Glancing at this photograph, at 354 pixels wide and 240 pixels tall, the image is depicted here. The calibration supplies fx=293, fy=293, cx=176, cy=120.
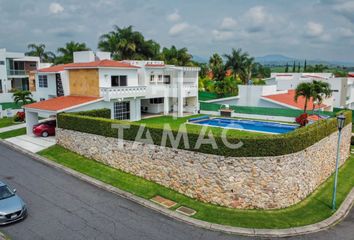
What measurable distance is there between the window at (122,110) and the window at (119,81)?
79.7 inches

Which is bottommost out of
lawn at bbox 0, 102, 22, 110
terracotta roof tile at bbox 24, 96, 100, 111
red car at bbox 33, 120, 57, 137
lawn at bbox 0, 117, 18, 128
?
lawn at bbox 0, 117, 18, 128

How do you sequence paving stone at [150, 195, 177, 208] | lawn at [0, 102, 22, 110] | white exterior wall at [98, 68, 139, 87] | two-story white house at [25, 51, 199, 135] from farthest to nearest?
lawn at [0, 102, 22, 110] → white exterior wall at [98, 68, 139, 87] → two-story white house at [25, 51, 199, 135] → paving stone at [150, 195, 177, 208]

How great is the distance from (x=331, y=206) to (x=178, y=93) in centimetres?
2571

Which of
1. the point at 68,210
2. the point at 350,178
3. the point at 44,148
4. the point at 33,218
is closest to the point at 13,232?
the point at 33,218

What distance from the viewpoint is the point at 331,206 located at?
16.5 meters

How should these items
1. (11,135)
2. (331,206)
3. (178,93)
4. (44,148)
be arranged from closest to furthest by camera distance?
(331,206) < (44,148) < (11,135) < (178,93)

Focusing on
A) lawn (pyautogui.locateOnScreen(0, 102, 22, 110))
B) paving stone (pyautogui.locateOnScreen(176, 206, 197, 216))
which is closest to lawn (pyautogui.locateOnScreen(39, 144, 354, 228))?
paving stone (pyautogui.locateOnScreen(176, 206, 197, 216))

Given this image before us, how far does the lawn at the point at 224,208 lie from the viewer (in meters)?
14.5

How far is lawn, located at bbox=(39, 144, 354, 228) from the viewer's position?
14.5m

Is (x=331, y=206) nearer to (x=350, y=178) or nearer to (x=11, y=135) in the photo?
(x=350, y=178)

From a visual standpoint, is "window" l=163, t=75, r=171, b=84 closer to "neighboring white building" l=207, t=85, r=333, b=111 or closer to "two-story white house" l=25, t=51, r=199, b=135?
"two-story white house" l=25, t=51, r=199, b=135

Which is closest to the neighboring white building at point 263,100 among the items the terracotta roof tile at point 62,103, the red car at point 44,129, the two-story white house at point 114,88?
the two-story white house at point 114,88

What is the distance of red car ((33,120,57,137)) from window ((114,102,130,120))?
6.67m

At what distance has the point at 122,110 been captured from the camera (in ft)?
105
